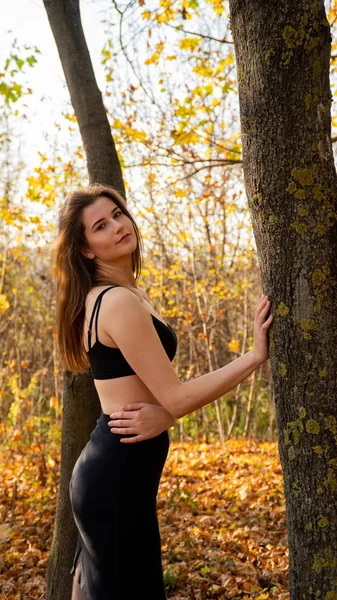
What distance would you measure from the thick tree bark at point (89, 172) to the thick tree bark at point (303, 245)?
1.66 meters

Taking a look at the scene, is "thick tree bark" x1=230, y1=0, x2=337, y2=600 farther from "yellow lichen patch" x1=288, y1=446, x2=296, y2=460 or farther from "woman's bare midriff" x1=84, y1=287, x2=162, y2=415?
"woman's bare midriff" x1=84, y1=287, x2=162, y2=415

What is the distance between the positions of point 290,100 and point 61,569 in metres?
2.70

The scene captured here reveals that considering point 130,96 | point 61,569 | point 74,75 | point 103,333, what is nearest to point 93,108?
point 74,75

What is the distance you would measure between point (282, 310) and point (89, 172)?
1.96 m

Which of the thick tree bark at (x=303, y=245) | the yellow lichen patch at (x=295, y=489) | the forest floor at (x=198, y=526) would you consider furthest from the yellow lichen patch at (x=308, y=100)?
the forest floor at (x=198, y=526)

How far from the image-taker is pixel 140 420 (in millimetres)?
2127

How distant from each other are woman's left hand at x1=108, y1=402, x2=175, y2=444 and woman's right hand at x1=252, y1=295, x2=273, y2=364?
462 millimetres

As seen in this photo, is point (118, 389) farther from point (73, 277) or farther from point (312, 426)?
point (312, 426)

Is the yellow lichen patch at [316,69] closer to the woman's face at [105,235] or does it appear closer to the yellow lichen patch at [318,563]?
the woman's face at [105,235]

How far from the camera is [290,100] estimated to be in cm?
176

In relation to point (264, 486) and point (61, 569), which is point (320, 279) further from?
point (264, 486)

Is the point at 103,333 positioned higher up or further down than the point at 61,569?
higher up

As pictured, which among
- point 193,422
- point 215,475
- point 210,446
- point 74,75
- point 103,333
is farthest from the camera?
point 193,422

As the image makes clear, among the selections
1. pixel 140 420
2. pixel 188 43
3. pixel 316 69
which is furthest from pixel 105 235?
pixel 188 43
